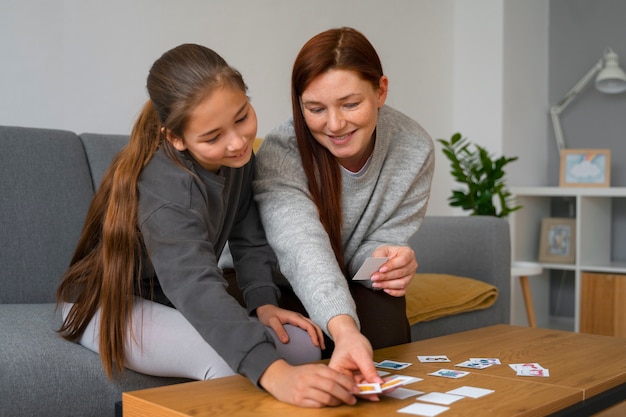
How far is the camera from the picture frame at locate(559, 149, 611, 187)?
4.25m

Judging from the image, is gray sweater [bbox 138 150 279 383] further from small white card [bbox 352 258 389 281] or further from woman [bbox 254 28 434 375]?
small white card [bbox 352 258 389 281]

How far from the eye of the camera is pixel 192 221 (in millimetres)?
1494

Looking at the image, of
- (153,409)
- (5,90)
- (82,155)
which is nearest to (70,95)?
(5,90)

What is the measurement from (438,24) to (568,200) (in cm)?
128

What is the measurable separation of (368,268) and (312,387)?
57 cm

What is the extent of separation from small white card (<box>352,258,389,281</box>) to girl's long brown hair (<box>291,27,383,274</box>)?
0.65 feet

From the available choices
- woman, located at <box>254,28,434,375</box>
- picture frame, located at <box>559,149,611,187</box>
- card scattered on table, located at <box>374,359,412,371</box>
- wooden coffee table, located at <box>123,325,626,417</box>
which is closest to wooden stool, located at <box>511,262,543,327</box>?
picture frame, located at <box>559,149,611,187</box>

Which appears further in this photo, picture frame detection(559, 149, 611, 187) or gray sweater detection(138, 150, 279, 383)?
picture frame detection(559, 149, 611, 187)

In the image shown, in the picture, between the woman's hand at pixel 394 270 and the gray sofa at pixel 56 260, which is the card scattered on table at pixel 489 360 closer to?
the woman's hand at pixel 394 270

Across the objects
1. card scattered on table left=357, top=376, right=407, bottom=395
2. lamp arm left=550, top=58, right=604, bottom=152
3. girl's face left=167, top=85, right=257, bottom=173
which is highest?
lamp arm left=550, top=58, right=604, bottom=152

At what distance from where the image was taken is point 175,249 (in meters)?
1.45

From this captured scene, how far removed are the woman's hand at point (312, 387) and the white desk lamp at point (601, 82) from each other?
11.4 feet

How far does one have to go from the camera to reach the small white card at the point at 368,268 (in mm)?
1707

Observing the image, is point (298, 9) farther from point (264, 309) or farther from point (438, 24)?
point (264, 309)
